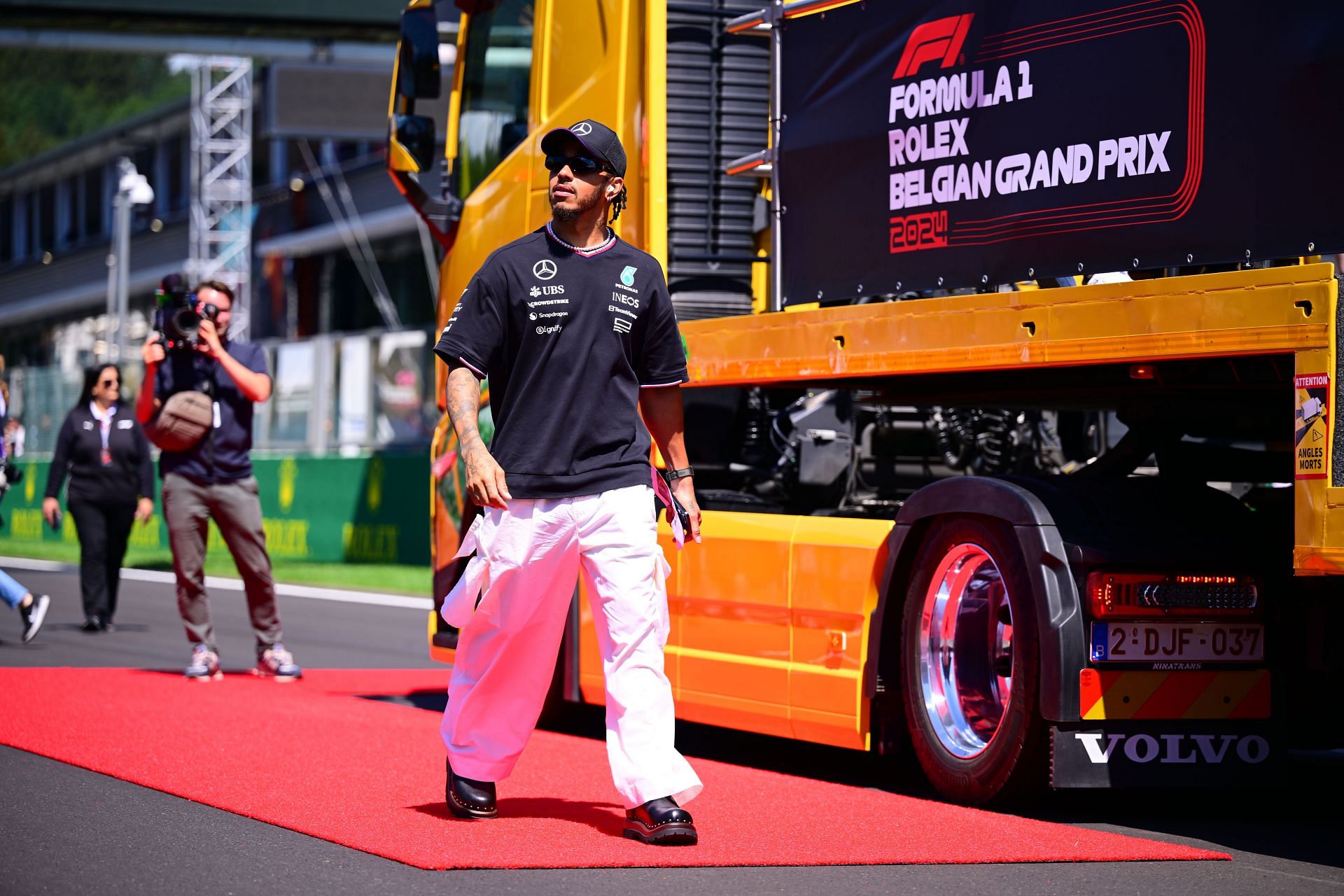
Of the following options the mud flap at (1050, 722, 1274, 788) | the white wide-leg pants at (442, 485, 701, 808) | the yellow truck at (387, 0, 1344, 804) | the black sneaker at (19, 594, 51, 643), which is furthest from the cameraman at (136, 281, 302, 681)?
the mud flap at (1050, 722, 1274, 788)

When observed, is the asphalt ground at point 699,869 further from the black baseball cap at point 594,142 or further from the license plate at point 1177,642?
the black baseball cap at point 594,142

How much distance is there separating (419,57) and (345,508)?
13.9 m

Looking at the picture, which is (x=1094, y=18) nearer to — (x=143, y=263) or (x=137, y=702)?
(x=137, y=702)

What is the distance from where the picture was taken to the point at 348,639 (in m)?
14.0

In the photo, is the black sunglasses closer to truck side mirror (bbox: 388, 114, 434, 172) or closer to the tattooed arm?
the tattooed arm

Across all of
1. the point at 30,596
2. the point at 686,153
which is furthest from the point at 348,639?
the point at 686,153

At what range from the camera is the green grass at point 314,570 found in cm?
1984

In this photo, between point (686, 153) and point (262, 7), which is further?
point (262, 7)

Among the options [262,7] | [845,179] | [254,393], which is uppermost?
[262,7]

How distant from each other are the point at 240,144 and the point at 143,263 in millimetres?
16496

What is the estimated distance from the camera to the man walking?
18.8ft

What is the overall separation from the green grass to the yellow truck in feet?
33.9

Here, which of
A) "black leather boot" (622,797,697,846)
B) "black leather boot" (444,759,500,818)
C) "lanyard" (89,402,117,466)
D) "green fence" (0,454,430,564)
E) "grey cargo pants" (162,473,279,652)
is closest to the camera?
"black leather boot" (622,797,697,846)

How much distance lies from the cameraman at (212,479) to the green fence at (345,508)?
390 inches
